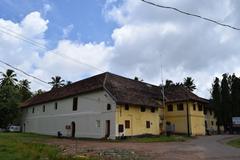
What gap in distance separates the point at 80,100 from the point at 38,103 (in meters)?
14.1

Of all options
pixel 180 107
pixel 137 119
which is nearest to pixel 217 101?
pixel 180 107

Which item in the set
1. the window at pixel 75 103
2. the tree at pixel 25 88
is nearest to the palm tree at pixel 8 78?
the tree at pixel 25 88

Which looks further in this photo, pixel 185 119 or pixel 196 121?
pixel 196 121

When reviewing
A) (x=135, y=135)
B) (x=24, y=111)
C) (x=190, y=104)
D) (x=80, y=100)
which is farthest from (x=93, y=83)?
(x=24, y=111)

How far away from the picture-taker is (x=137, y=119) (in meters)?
34.4

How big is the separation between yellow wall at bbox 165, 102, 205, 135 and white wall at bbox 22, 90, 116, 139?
1211 cm

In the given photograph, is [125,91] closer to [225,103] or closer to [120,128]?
[120,128]

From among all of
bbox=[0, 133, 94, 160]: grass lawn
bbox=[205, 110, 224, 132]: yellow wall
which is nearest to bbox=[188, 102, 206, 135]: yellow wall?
bbox=[205, 110, 224, 132]: yellow wall

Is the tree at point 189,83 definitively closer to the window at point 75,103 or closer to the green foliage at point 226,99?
the green foliage at point 226,99

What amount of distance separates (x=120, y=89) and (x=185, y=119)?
10917mm

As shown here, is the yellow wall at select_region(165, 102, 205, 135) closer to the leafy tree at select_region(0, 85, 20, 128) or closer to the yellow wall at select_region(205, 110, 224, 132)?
the yellow wall at select_region(205, 110, 224, 132)

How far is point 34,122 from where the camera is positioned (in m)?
51.0

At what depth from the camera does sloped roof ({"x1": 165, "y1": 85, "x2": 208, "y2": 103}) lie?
40.2 m

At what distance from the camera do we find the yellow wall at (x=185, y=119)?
1562 inches
